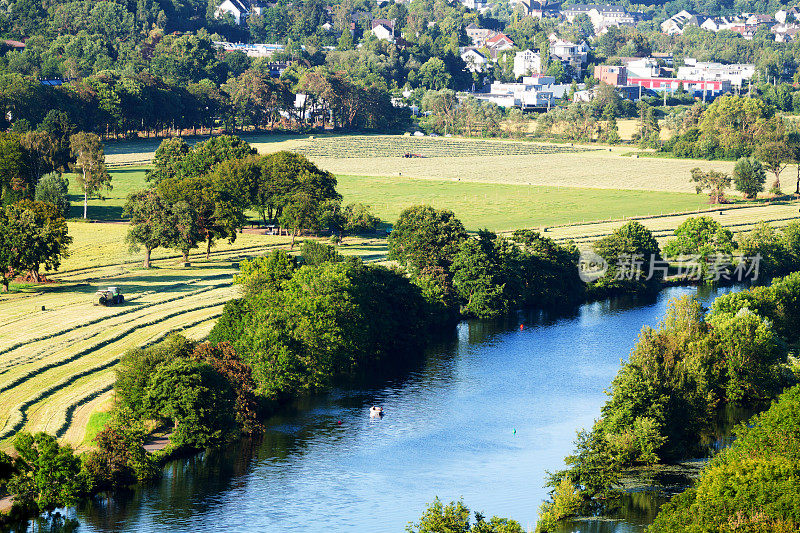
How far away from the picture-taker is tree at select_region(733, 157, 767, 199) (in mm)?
142750

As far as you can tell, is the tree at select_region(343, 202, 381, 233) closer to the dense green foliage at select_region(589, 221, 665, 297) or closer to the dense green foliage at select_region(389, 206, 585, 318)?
the dense green foliage at select_region(389, 206, 585, 318)

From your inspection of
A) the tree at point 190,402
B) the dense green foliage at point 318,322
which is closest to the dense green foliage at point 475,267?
the dense green foliage at point 318,322

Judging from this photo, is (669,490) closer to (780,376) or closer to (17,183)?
(780,376)

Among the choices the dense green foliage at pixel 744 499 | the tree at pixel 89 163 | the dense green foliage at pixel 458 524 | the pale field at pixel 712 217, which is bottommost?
the dense green foliage at pixel 458 524

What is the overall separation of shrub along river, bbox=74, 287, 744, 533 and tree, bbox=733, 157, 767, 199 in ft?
220

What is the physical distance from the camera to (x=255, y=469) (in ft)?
192

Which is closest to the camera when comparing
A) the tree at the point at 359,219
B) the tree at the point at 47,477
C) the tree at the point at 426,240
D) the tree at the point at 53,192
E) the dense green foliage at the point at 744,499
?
the dense green foliage at the point at 744,499

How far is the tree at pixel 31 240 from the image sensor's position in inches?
3450

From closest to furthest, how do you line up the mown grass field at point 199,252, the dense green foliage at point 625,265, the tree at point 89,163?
the mown grass field at point 199,252, the dense green foliage at point 625,265, the tree at point 89,163

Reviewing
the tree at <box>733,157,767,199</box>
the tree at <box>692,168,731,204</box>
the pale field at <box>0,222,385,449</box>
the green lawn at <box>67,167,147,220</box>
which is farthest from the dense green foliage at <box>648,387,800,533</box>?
the tree at <box>733,157,767,199</box>

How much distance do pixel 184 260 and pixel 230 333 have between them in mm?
32161

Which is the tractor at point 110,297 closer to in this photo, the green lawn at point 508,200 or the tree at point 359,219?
the tree at point 359,219

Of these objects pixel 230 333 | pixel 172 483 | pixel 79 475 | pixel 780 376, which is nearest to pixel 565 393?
pixel 780 376

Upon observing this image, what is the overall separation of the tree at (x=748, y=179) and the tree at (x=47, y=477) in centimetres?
11014
